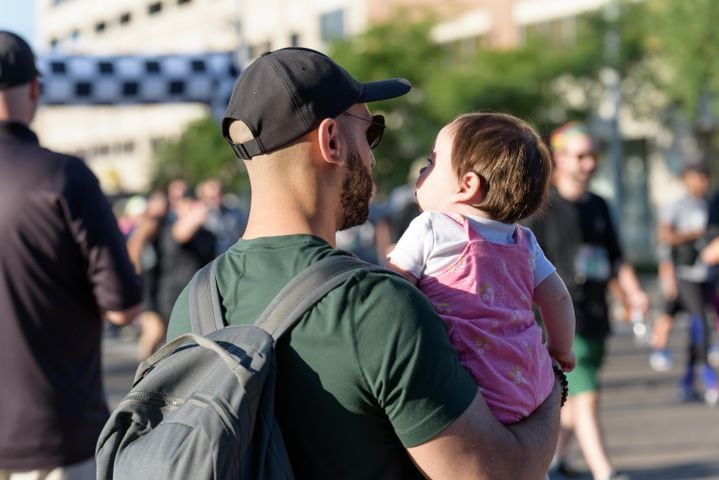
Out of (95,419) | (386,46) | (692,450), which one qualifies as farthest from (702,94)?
(95,419)

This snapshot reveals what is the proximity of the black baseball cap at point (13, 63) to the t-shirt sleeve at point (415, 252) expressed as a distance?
5.82 ft

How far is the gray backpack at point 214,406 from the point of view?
6.62 feet

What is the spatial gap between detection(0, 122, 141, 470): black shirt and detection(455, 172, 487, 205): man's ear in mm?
1504

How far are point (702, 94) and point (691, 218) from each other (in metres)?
18.5

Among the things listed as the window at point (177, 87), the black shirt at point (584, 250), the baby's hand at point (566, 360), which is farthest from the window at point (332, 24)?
the baby's hand at point (566, 360)

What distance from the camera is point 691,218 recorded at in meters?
11.0

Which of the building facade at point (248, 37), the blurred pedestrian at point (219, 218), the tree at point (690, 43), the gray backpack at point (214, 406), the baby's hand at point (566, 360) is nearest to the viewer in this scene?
the gray backpack at point (214, 406)

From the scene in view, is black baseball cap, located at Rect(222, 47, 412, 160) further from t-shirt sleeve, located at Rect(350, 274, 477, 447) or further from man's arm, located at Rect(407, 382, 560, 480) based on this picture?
man's arm, located at Rect(407, 382, 560, 480)

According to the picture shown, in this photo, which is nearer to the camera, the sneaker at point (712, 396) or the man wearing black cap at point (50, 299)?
the man wearing black cap at point (50, 299)

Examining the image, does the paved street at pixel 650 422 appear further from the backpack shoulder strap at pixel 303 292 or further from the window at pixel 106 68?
the backpack shoulder strap at pixel 303 292

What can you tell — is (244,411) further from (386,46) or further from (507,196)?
(386,46)

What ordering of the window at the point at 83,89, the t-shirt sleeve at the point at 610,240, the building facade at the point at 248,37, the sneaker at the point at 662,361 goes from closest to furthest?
the t-shirt sleeve at the point at 610,240
the sneaker at the point at 662,361
the window at the point at 83,89
the building facade at the point at 248,37

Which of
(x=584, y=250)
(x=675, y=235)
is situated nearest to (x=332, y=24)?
(x=675, y=235)

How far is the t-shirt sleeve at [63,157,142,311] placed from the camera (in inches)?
145
